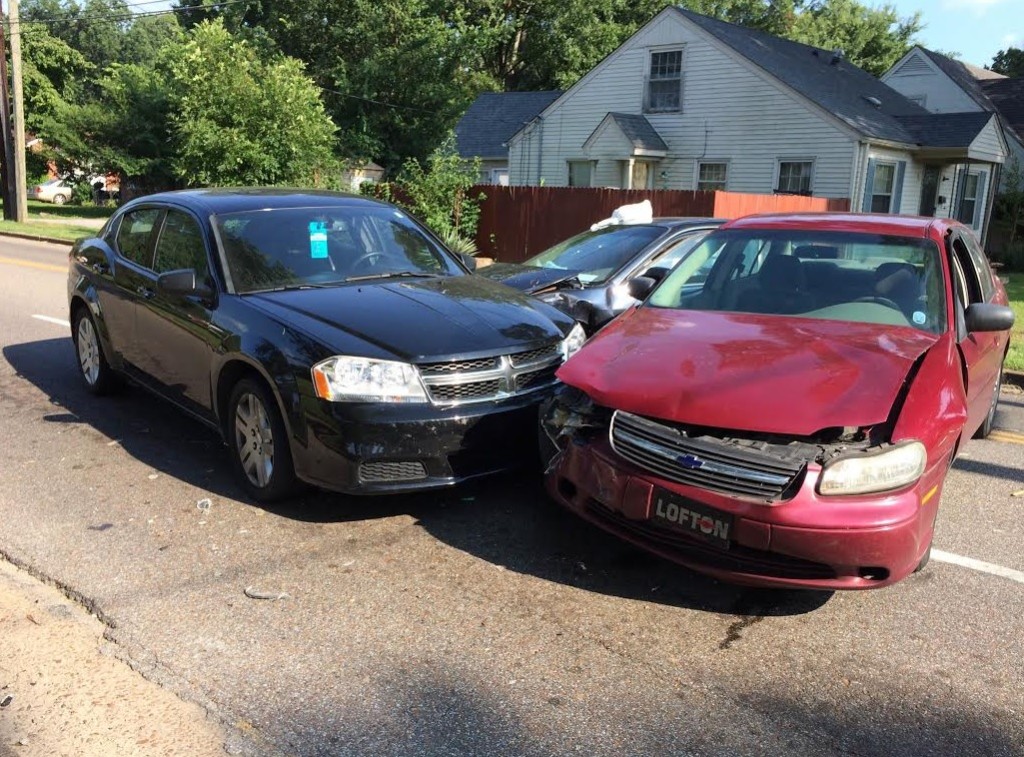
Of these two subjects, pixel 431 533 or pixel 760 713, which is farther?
pixel 431 533

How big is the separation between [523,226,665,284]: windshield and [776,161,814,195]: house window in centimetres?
1444

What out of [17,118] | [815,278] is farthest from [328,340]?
[17,118]

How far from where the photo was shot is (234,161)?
19.3 metres

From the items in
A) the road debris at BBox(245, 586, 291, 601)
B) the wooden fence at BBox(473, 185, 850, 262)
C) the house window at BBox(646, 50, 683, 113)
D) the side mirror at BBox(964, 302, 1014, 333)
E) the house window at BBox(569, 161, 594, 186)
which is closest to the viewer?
the road debris at BBox(245, 586, 291, 601)

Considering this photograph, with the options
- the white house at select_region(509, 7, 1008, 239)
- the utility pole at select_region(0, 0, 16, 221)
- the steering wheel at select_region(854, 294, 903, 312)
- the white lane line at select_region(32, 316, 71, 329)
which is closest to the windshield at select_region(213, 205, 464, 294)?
the steering wheel at select_region(854, 294, 903, 312)

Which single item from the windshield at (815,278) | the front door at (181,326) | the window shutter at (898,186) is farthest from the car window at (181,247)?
the window shutter at (898,186)

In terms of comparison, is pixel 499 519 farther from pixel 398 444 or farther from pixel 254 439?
pixel 254 439

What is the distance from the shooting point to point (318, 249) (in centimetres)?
549

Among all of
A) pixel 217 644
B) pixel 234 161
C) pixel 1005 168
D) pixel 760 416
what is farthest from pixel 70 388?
pixel 1005 168

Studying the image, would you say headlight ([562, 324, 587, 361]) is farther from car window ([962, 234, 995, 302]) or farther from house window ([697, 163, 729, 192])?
house window ([697, 163, 729, 192])

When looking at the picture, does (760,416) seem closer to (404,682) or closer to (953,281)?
(404,682)

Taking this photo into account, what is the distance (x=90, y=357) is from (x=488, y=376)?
421cm

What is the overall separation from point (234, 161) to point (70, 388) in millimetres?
13070

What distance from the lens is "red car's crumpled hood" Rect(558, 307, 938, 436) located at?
355 cm
